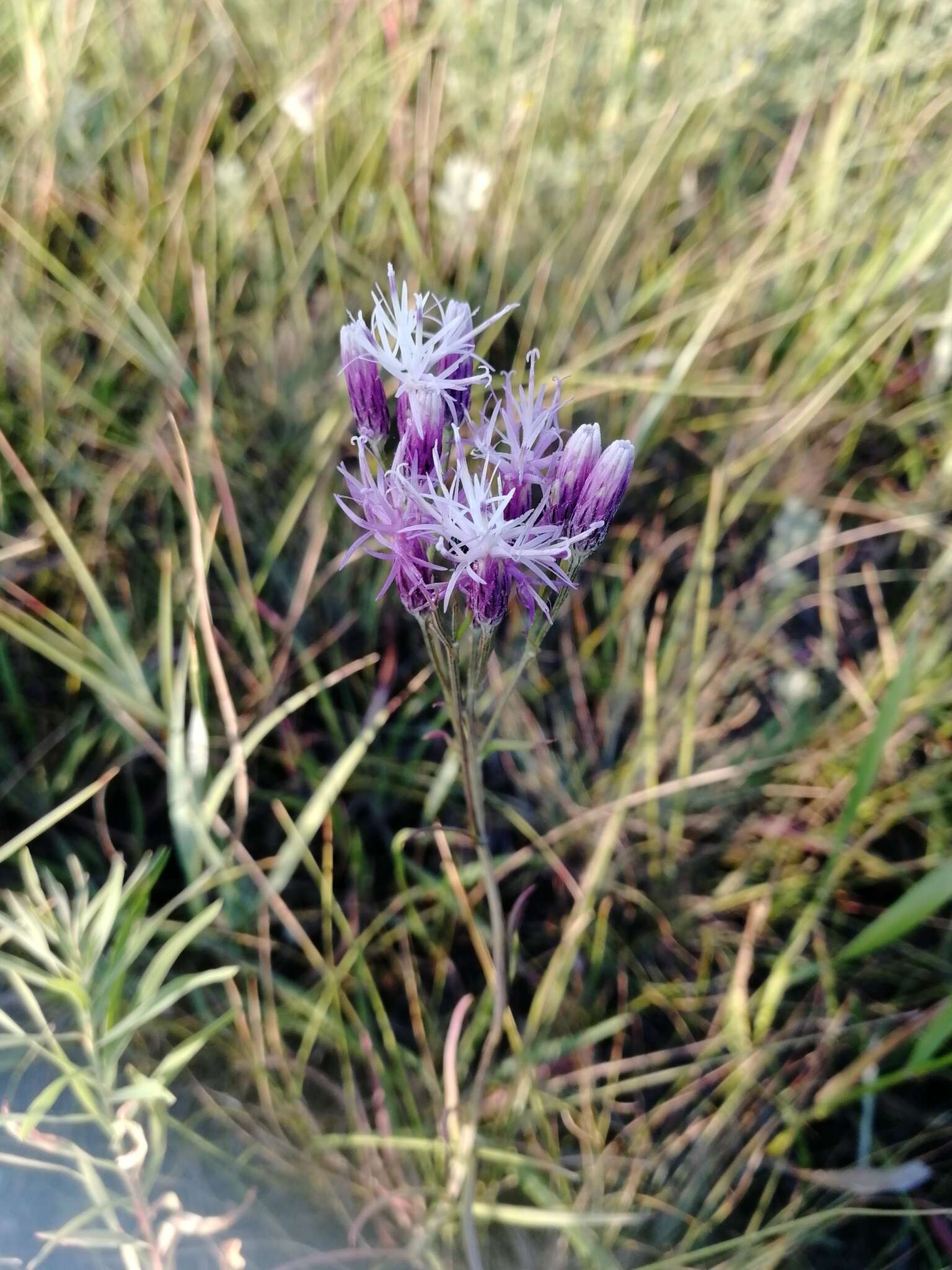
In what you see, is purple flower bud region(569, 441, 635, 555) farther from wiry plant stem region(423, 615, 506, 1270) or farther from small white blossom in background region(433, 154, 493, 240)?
small white blossom in background region(433, 154, 493, 240)

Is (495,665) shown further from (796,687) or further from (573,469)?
(573,469)

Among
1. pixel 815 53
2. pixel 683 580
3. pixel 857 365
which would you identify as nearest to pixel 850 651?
pixel 683 580

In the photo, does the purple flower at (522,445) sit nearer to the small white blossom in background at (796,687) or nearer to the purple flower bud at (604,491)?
the purple flower bud at (604,491)

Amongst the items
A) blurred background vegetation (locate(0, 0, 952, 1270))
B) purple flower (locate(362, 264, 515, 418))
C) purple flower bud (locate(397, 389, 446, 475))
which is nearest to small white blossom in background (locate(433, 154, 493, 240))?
blurred background vegetation (locate(0, 0, 952, 1270))

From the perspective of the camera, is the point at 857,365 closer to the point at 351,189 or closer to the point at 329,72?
the point at 351,189

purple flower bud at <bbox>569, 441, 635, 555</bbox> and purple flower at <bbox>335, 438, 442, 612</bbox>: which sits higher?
purple flower bud at <bbox>569, 441, 635, 555</bbox>

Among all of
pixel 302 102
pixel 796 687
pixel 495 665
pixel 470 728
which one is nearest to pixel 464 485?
pixel 470 728

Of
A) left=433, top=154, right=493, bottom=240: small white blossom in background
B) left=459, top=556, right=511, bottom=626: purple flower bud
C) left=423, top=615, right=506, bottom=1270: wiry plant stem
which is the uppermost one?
left=433, top=154, right=493, bottom=240: small white blossom in background

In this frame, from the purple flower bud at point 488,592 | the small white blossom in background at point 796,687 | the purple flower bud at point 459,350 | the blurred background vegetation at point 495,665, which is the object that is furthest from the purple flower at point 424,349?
the small white blossom in background at point 796,687
